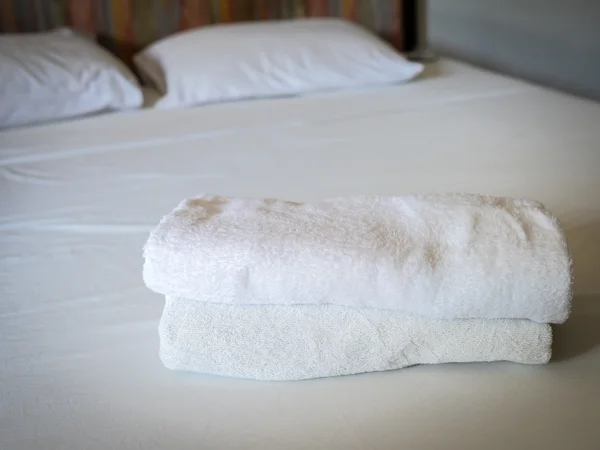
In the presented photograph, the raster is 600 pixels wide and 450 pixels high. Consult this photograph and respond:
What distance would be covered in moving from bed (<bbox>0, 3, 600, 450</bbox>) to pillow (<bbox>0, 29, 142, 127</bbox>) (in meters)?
0.05

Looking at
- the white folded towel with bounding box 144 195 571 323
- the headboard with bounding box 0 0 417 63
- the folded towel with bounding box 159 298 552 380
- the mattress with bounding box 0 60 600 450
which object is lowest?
the mattress with bounding box 0 60 600 450

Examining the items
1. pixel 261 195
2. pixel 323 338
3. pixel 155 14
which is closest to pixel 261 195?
pixel 261 195

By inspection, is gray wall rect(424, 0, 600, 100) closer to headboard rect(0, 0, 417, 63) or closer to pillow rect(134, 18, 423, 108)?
headboard rect(0, 0, 417, 63)

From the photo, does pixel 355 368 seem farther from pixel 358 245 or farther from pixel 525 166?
pixel 525 166

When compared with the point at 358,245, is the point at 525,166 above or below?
below

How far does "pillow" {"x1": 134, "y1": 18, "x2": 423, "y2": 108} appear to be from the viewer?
1.88m

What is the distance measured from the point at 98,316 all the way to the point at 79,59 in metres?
1.14

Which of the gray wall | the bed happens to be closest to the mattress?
the bed

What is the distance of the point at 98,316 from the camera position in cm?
88

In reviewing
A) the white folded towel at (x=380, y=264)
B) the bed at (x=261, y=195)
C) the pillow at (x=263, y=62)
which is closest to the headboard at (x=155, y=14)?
the pillow at (x=263, y=62)

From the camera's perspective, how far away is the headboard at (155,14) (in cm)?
206

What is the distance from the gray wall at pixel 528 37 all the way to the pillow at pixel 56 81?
129 centimetres

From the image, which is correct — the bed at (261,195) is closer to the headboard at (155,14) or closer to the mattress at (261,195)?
the mattress at (261,195)

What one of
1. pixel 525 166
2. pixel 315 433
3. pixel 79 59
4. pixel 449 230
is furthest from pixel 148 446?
pixel 79 59
